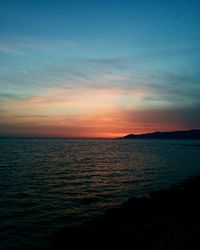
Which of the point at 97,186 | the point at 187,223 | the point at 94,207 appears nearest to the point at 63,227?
the point at 94,207

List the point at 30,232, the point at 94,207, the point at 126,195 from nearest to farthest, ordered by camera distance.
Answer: the point at 30,232, the point at 94,207, the point at 126,195

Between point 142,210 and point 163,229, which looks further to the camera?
point 142,210

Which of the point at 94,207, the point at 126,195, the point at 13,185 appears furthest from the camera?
the point at 13,185

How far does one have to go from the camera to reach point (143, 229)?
40.1 ft

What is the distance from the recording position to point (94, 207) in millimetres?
17359

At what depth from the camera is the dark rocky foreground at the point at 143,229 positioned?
10141 mm

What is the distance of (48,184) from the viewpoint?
25328 mm

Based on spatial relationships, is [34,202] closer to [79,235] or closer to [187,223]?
[79,235]

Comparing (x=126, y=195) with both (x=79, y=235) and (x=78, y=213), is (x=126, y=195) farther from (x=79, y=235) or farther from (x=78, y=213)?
(x=79, y=235)

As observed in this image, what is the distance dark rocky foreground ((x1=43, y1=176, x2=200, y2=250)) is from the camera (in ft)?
33.3

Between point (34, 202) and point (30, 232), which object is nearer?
point (30, 232)

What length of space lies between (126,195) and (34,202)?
7.65 m

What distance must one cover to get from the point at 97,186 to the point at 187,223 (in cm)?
1288

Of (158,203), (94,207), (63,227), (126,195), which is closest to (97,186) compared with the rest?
(126,195)
